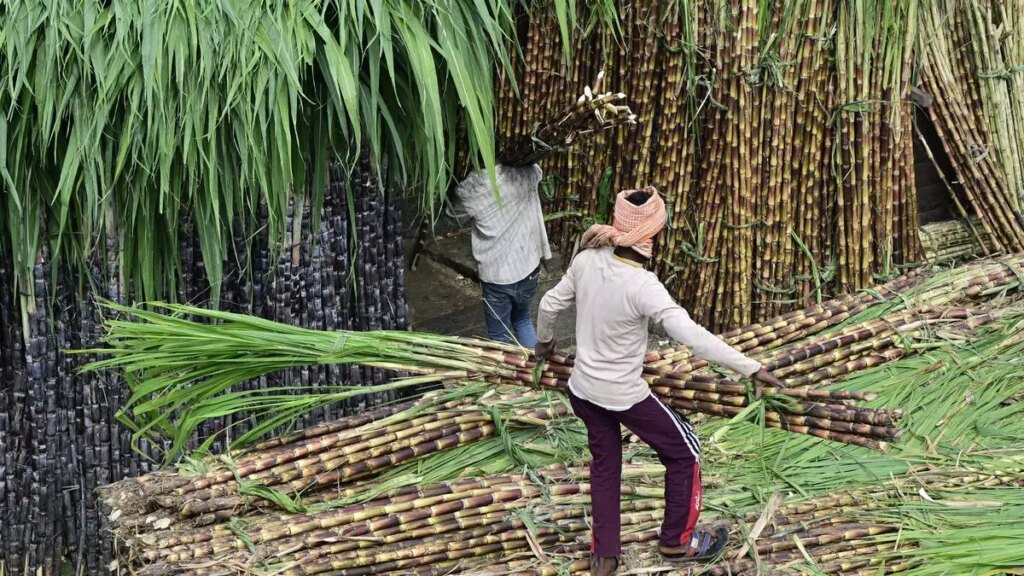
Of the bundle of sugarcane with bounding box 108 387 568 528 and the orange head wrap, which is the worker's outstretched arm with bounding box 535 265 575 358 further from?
the bundle of sugarcane with bounding box 108 387 568 528

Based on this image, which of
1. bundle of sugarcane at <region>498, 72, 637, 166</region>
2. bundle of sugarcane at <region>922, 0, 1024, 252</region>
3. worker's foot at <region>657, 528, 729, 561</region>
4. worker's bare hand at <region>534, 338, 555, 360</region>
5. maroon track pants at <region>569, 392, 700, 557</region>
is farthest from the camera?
bundle of sugarcane at <region>922, 0, 1024, 252</region>

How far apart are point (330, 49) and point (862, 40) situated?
246 centimetres

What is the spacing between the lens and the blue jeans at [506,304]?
5.13 metres

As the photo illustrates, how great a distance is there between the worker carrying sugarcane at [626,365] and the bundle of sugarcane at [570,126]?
91 centimetres

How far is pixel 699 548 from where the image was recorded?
3.70 m

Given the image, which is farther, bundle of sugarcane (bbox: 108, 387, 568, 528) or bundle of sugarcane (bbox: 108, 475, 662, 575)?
bundle of sugarcane (bbox: 108, 387, 568, 528)

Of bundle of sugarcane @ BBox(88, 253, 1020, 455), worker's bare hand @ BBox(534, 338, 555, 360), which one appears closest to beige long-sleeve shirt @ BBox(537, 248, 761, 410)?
worker's bare hand @ BBox(534, 338, 555, 360)

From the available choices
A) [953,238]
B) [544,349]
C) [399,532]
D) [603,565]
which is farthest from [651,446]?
[953,238]

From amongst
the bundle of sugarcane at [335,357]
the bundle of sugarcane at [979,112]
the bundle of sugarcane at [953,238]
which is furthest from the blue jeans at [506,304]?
the bundle of sugarcane at [979,112]

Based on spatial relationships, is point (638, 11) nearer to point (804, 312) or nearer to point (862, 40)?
point (862, 40)

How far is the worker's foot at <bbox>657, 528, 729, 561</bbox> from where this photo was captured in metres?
3.69

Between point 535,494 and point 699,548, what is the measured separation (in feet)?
1.96

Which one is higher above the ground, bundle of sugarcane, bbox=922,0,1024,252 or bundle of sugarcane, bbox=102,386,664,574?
bundle of sugarcane, bbox=922,0,1024,252

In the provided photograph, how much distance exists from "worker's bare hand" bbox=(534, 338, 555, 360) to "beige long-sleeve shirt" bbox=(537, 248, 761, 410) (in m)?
0.26
